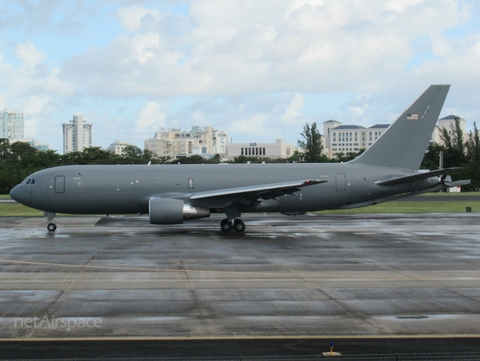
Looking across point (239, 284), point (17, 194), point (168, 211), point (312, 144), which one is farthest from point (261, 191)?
point (312, 144)

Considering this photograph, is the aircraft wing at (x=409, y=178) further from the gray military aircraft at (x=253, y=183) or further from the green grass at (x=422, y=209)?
the green grass at (x=422, y=209)

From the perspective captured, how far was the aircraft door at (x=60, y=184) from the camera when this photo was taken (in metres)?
30.9

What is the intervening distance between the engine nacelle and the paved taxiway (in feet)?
3.38

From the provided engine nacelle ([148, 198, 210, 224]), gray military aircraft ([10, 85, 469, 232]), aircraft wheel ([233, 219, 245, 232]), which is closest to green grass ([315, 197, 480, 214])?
gray military aircraft ([10, 85, 469, 232])

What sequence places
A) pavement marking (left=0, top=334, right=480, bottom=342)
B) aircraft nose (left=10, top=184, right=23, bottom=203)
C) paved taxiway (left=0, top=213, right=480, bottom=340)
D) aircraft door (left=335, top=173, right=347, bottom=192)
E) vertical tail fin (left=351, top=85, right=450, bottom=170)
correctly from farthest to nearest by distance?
vertical tail fin (left=351, top=85, right=450, bottom=170) → aircraft door (left=335, top=173, right=347, bottom=192) → aircraft nose (left=10, top=184, right=23, bottom=203) → paved taxiway (left=0, top=213, right=480, bottom=340) → pavement marking (left=0, top=334, right=480, bottom=342)

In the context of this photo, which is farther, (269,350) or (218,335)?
(218,335)

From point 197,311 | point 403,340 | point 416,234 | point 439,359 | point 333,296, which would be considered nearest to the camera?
point 439,359

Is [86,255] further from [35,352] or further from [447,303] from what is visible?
[447,303]

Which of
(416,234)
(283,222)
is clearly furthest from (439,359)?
(283,222)

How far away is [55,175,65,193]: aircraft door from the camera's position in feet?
102

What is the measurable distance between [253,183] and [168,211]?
5462 millimetres

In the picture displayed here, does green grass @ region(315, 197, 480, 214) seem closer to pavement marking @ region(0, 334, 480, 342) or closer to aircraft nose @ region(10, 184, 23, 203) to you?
aircraft nose @ region(10, 184, 23, 203)

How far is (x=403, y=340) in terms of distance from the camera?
1091 cm

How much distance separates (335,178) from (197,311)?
19.6 m
